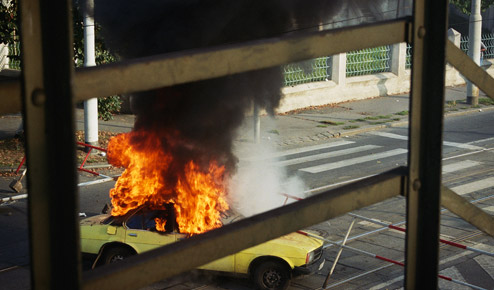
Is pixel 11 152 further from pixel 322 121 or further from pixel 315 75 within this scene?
pixel 315 75

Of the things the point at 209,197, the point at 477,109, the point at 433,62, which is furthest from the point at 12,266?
the point at 477,109

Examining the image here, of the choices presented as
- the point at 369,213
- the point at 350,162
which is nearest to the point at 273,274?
the point at 369,213

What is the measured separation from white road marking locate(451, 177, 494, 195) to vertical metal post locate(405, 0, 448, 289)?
35.7ft

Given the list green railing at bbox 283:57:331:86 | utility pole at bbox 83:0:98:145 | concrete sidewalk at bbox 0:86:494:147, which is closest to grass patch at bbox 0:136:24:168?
concrete sidewalk at bbox 0:86:494:147

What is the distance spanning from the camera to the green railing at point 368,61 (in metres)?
23.2

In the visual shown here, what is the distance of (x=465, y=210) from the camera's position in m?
2.90

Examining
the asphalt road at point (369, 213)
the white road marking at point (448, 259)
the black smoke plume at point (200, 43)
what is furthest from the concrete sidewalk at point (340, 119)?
the black smoke plume at point (200, 43)

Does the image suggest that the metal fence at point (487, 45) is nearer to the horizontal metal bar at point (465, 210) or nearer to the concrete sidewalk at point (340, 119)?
the concrete sidewalk at point (340, 119)

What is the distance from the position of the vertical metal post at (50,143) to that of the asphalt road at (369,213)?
7.08m

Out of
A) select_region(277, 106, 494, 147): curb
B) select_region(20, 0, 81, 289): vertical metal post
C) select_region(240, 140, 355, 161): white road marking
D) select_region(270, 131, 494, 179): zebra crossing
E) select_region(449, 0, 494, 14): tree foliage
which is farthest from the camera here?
select_region(449, 0, 494, 14): tree foliage

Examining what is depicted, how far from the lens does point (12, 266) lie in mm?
9219

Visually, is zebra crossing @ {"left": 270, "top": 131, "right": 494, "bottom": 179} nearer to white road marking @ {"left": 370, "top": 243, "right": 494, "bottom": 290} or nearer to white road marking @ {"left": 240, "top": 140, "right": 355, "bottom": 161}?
white road marking @ {"left": 240, "top": 140, "right": 355, "bottom": 161}

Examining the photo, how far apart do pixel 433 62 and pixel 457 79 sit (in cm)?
2463

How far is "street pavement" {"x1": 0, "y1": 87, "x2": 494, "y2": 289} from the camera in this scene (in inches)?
359
